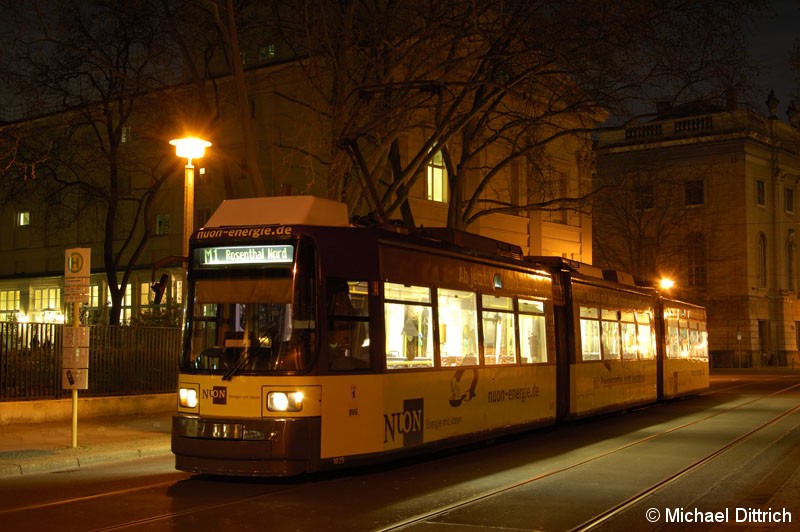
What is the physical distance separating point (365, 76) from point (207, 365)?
1166cm

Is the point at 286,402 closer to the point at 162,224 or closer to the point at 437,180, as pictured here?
the point at 437,180

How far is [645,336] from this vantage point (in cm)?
2430

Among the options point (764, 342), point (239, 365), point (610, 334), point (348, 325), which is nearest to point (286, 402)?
point (239, 365)

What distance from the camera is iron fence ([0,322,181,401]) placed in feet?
64.5

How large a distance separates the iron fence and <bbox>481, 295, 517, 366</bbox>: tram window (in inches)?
397

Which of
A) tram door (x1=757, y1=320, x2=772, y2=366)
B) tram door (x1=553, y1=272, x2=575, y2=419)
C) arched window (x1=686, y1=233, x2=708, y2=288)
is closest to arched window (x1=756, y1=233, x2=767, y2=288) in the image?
tram door (x1=757, y1=320, x2=772, y2=366)

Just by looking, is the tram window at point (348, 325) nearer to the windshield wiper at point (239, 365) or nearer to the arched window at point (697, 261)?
the windshield wiper at point (239, 365)

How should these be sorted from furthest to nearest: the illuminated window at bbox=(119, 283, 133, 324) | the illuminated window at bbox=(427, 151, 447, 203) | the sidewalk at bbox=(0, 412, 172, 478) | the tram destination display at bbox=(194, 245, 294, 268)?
the illuminated window at bbox=(119, 283, 133, 324) → the illuminated window at bbox=(427, 151, 447, 203) → the sidewalk at bbox=(0, 412, 172, 478) → the tram destination display at bbox=(194, 245, 294, 268)

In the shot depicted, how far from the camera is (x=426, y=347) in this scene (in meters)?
13.4

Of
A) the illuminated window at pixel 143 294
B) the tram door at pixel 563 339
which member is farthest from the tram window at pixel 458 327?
the illuminated window at pixel 143 294

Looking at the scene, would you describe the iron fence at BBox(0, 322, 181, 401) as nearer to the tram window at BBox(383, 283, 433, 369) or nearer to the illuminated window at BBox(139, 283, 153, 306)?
the tram window at BBox(383, 283, 433, 369)

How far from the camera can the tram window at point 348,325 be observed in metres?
11.5

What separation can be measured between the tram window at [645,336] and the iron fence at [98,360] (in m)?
11.8

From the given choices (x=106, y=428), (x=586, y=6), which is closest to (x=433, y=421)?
(x=106, y=428)
